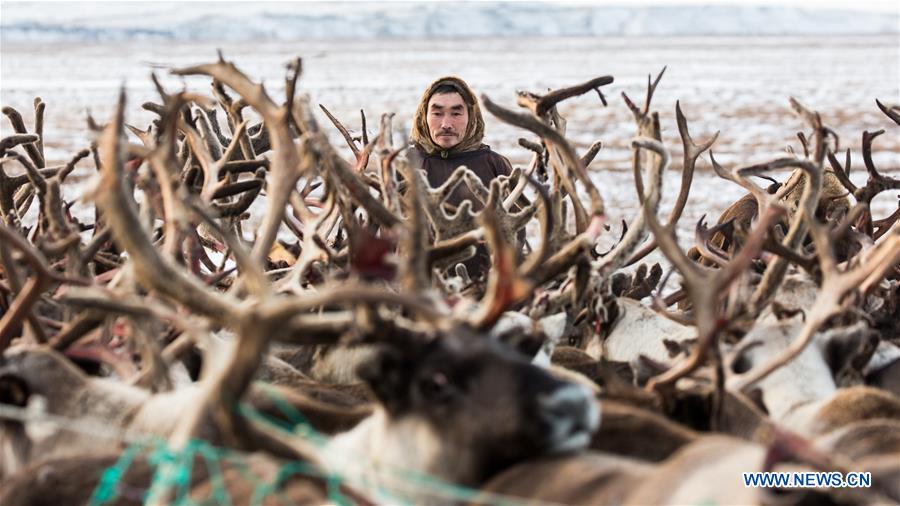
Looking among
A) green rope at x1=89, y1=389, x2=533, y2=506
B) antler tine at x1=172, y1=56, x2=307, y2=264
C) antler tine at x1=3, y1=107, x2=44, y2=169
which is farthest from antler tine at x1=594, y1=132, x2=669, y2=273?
antler tine at x1=3, y1=107, x2=44, y2=169

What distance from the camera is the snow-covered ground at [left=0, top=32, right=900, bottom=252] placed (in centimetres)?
1769

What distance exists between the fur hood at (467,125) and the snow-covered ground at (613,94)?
1433 millimetres

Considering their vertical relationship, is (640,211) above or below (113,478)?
above

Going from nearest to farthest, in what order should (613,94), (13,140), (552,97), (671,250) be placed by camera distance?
(671,250), (552,97), (13,140), (613,94)

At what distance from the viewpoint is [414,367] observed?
305cm

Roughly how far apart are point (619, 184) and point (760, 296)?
34.0ft

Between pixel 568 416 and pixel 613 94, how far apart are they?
1189 inches

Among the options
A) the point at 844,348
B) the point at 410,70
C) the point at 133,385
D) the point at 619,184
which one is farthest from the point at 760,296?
the point at 410,70

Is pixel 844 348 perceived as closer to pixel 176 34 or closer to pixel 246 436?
pixel 246 436

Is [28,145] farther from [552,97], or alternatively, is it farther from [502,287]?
[502,287]

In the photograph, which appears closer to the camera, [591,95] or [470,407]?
[470,407]

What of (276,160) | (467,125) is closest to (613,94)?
(467,125)

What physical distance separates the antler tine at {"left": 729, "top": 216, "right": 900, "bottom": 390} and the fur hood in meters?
3.00

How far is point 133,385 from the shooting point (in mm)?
3959
